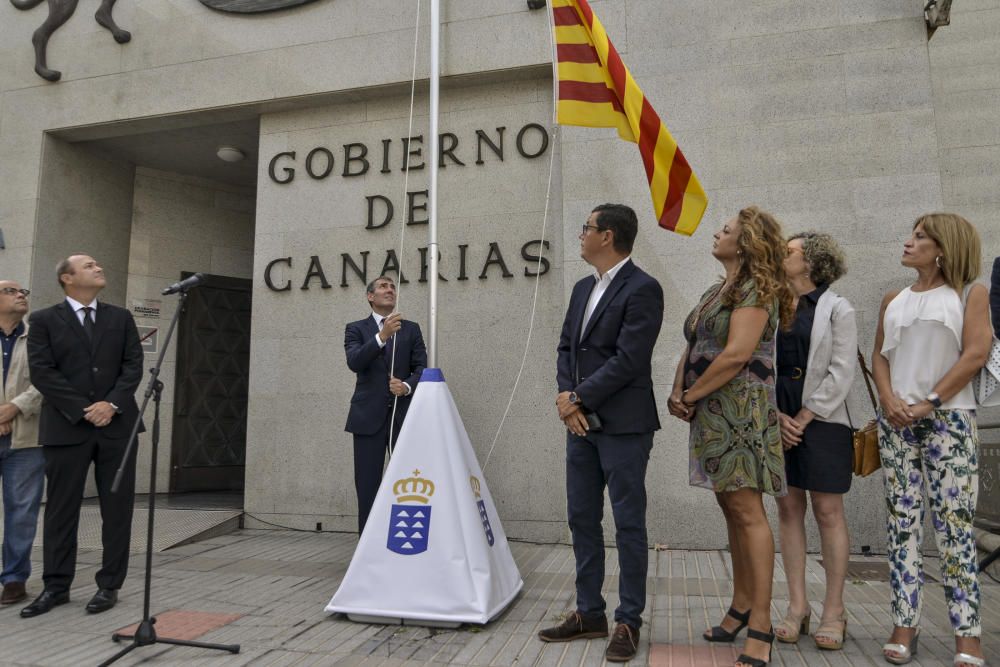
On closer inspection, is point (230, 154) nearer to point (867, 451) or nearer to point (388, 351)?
point (388, 351)

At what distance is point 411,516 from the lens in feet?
12.5

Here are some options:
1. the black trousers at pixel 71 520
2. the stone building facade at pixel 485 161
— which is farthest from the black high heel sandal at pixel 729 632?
the black trousers at pixel 71 520

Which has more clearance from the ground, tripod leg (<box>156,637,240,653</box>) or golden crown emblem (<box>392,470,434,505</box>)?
golden crown emblem (<box>392,470,434,505</box>)

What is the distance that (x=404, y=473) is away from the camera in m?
3.91

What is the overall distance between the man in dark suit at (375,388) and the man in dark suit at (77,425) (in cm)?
143

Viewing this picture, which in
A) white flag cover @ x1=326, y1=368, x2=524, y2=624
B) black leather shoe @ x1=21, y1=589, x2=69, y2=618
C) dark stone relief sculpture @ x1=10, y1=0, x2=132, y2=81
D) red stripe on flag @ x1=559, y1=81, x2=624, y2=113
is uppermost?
dark stone relief sculpture @ x1=10, y1=0, x2=132, y2=81

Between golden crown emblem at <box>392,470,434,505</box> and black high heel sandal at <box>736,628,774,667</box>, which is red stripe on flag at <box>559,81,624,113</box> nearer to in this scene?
golden crown emblem at <box>392,470,434,505</box>

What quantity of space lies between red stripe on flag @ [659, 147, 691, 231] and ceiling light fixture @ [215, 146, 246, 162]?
5.85 meters

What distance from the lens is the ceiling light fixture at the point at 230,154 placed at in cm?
838

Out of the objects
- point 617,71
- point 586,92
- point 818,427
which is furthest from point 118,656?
point 617,71

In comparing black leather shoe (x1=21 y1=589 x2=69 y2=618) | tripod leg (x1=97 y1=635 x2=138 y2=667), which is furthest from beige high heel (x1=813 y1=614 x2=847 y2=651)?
black leather shoe (x1=21 y1=589 x2=69 y2=618)

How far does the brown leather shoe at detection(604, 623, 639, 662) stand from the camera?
316cm

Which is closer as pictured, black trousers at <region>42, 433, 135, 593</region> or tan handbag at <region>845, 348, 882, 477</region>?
tan handbag at <region>845, 348, 882, 477</region>

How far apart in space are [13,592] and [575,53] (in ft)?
15.6
